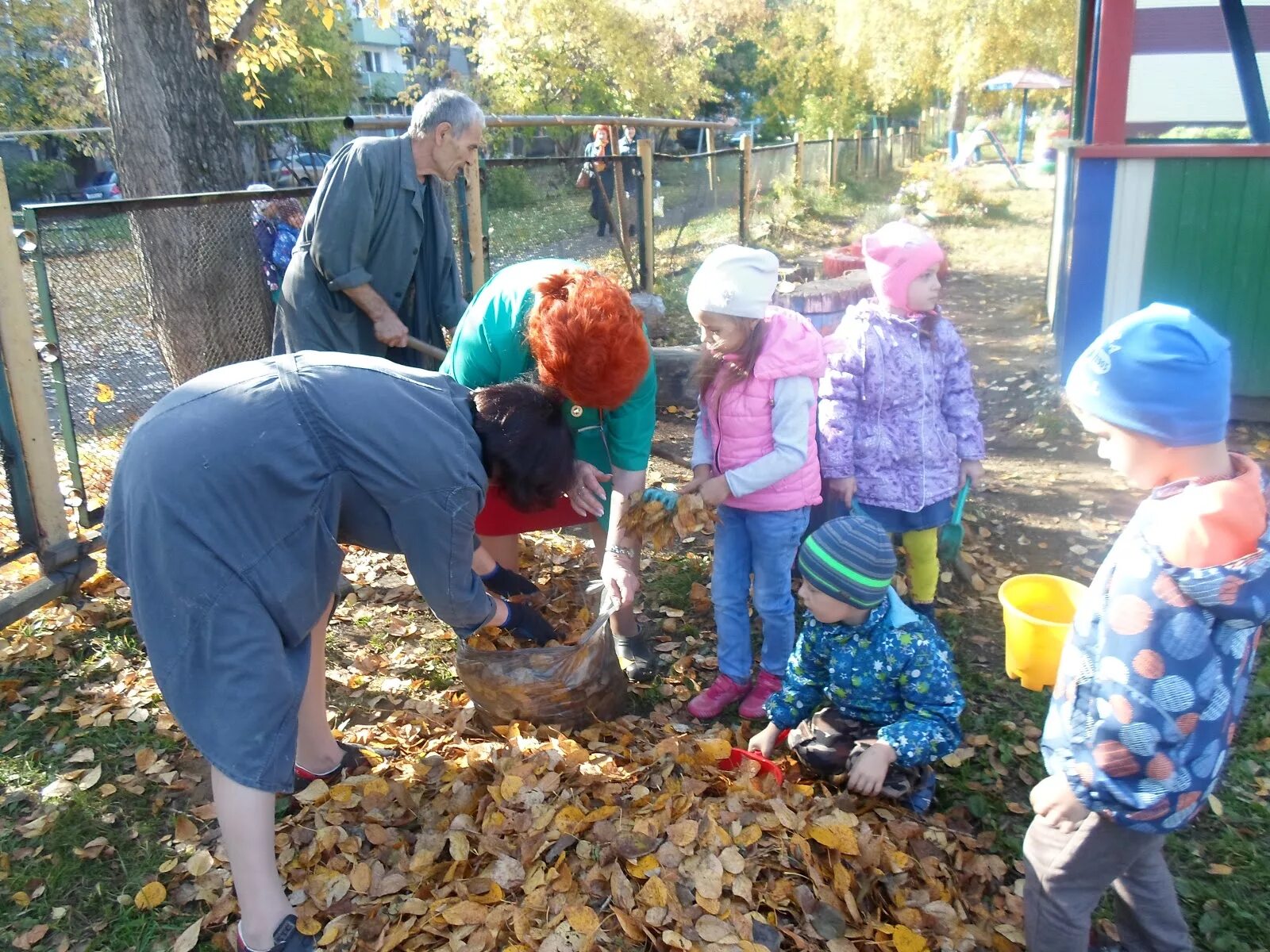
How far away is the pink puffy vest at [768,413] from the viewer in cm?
292

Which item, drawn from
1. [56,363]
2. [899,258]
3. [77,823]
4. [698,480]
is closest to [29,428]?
[56,363]

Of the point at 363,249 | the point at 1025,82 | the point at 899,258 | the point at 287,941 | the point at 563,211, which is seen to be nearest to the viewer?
the point at 287,941

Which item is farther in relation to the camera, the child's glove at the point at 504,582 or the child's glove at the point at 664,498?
the child's glove at the point at 664,498

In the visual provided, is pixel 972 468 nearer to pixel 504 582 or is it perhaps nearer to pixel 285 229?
pixel 504 582

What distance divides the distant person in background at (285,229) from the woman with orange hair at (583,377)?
2.13 m

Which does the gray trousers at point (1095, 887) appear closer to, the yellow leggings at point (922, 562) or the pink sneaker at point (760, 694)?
the pink sneaker at point (760, 694)

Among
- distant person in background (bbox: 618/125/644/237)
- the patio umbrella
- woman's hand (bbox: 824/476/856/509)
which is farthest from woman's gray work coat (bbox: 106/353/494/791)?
the patio umbrella

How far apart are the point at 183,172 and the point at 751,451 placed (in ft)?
11.2

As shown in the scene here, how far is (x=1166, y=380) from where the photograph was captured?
1.67 m

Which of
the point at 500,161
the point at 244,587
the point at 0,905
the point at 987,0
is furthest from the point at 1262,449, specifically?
the point at 987,0

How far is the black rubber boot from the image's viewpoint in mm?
3449

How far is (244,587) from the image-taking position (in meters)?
1.98

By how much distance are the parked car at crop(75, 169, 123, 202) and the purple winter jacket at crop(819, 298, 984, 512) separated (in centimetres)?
2159

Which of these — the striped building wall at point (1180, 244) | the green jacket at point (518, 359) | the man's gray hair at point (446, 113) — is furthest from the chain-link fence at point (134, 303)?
the striped building wall at point (1180, 244)
